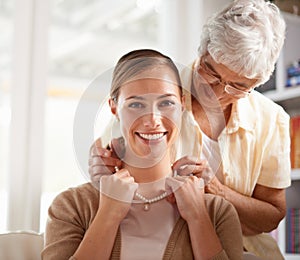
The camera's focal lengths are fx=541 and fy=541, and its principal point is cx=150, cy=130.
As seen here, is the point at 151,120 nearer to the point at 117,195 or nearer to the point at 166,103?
the point at 166,103

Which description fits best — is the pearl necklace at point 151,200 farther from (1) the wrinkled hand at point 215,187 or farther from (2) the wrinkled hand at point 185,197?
(1) the wrinkled hand at point 215,187

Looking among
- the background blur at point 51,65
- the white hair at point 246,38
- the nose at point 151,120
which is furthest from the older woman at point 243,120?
the background blur at point 51,65

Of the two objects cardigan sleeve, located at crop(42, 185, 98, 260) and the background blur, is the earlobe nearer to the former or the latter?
cardigan sleeve, located at crop(42, 185, 98, 260)

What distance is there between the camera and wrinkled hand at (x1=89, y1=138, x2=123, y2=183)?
114cm

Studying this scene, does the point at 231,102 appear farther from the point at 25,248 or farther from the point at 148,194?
the point at 25,248

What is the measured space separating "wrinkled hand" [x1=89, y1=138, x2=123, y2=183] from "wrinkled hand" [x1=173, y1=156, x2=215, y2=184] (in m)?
0.13

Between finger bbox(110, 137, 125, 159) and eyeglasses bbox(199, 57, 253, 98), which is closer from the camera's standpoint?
finger bbox(110, 137, 125, 159)

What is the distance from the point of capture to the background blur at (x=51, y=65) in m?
1.89

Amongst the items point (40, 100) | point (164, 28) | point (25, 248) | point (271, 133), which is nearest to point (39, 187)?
point (40, 100)

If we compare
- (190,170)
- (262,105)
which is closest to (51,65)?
(262,105)

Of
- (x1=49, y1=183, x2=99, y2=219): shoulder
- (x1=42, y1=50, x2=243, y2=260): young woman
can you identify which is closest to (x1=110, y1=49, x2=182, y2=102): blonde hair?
(x1=42, y1=50, x2=243, y2=260): young woman

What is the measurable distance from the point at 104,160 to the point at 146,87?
0.59 feet

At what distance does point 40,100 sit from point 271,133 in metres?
0.88

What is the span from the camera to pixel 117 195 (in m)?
1.12
